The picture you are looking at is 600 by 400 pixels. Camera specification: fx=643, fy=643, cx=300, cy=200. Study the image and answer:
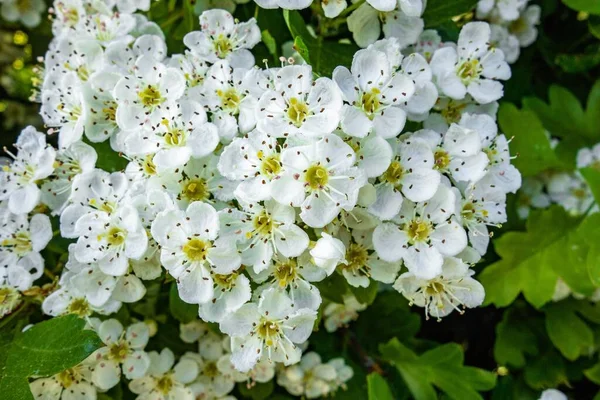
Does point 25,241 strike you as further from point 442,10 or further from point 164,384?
point 442,10

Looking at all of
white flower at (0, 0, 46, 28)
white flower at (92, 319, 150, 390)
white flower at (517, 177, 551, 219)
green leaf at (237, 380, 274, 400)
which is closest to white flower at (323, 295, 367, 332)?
green leaf at (237, 380, 274, 400)

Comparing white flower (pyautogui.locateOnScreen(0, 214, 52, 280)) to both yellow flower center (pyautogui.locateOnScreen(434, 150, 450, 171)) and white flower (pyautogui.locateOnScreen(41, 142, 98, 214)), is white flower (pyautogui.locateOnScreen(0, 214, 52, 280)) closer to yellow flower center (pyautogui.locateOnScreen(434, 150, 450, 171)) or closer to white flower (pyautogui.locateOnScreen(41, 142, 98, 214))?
white flower (pyautogui.locateOnScreen(41, 142, 98, 214))

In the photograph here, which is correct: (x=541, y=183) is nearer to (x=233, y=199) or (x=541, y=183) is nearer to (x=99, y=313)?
(x=233, y=199)

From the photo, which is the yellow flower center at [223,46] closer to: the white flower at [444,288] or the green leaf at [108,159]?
the green leaf at [108,159]

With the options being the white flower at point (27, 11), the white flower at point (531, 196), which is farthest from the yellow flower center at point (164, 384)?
the white flower at point (27, 11)

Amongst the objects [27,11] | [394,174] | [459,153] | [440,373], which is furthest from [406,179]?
[27,11]

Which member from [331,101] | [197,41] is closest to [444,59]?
[331,101]
